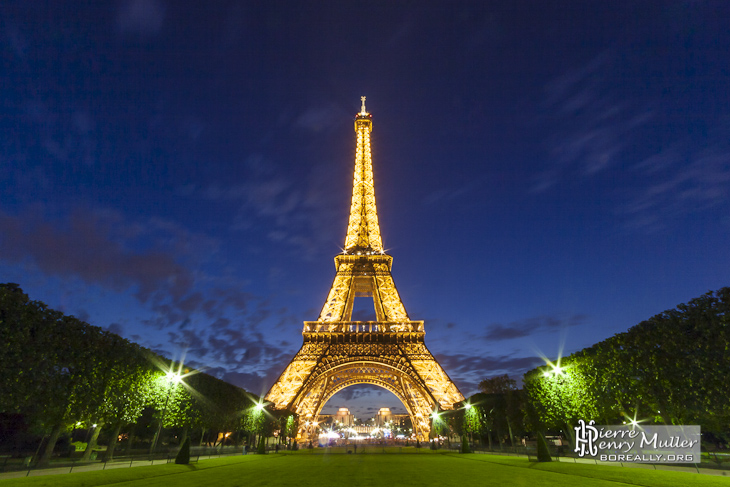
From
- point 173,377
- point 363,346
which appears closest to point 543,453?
point 173,377

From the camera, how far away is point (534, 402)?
1373 inches

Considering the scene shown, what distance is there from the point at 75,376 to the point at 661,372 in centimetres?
3412

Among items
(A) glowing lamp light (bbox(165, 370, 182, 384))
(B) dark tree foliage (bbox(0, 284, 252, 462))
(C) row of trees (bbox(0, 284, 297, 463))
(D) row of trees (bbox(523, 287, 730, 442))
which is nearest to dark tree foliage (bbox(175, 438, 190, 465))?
(C) row of trees (bbox(0, 284, 297, 463))

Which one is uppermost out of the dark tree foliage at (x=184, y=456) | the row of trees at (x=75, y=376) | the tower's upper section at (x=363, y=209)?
the tower's upper section at (x=363, y=209)

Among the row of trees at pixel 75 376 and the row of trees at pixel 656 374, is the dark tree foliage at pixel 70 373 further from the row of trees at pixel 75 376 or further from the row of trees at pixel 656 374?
→ the row of trees at pixel 656 374

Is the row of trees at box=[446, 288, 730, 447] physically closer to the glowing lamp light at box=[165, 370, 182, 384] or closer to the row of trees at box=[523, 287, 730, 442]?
the row of trees at box=[523, 287, 730, 442]

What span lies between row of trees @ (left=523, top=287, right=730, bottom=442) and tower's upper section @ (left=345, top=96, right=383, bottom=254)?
1460 inches

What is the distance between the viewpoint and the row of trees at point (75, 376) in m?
19.2

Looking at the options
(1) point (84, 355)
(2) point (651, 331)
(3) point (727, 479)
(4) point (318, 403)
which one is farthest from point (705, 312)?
(4) point (318, 403)

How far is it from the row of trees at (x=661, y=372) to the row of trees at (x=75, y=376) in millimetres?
31542

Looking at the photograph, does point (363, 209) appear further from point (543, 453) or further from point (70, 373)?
point (70, 373)

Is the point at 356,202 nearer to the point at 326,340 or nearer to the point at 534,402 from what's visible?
the point at 326,340

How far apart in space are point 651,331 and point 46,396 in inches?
1375

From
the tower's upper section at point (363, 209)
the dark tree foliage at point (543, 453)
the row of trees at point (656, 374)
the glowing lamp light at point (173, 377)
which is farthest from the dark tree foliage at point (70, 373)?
the tower's upper section at point (363, 209)
